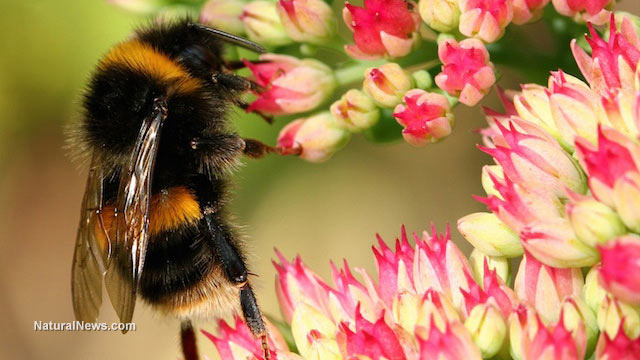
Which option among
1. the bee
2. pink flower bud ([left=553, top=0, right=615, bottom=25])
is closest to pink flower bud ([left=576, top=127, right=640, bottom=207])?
pink flower bud ([left=553, top=0, right=615, bottom=25])

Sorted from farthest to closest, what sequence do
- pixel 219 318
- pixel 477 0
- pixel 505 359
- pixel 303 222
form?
pixel 303 222 → pixel 219 318 → pixel 477 0 → pixel 505 359

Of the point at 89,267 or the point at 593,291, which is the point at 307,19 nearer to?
the point at 89,267

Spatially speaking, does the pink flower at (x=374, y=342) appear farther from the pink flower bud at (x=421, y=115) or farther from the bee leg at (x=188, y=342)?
the bee leg at (x=188, y=342)

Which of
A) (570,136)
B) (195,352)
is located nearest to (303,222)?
(195,352)

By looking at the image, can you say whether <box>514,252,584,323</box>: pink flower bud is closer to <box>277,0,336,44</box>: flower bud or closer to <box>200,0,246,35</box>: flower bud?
<box>277,0,336,44</box>: flower bud

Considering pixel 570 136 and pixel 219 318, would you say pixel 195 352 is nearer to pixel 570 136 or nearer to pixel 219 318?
pixel 219 318

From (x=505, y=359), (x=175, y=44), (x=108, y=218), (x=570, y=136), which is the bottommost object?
(x=505, y=359)

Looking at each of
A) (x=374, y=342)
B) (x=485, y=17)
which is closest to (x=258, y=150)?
(x=485, y=17)
